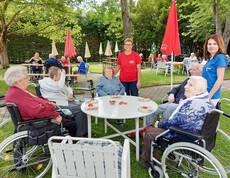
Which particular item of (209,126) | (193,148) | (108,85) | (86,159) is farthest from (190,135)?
(108,85)

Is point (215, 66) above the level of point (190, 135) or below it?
above

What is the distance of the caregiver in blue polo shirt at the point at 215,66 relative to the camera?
219 cm

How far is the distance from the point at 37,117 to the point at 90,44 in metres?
20.1

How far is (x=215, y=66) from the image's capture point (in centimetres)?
225

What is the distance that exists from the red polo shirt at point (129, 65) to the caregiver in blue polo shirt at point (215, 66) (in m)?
1.52

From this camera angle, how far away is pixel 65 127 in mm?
2525

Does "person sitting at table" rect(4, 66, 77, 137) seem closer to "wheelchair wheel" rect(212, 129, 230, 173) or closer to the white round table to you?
the white round table

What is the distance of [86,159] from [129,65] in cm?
261

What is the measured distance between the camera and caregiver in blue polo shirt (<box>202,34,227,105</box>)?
7.17ft

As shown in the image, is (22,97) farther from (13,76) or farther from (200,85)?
(200,85)

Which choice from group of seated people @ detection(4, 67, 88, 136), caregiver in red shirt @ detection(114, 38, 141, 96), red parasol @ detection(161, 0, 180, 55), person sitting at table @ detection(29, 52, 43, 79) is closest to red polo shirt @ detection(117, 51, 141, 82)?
caregiver in red shirt @ detection(114, 38, 141, 96)

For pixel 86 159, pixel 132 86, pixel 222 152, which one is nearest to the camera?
pixel 86 159

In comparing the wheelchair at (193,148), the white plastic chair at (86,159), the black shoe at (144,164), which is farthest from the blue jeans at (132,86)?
the white plastic chair at (86,159)

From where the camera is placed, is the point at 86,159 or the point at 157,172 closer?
the point at 86,159
